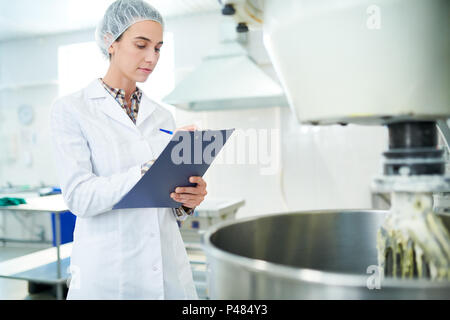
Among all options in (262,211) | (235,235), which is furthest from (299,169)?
(235,235)

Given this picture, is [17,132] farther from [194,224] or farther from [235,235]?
[235,235]

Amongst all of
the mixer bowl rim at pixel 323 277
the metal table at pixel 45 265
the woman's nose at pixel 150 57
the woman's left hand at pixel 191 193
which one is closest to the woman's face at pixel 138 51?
the woman's nose at pixel 150 57

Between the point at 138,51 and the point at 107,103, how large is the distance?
17cm

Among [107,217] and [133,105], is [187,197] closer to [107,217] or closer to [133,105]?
[107,217]

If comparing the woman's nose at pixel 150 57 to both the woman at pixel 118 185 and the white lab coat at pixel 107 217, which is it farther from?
the white lab coat at pixel 107 217

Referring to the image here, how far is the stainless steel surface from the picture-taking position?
12.0 inches

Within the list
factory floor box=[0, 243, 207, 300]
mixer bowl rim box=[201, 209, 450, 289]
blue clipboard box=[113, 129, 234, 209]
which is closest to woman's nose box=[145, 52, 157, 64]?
blue clipboard box=[113, 129, 234, 209]

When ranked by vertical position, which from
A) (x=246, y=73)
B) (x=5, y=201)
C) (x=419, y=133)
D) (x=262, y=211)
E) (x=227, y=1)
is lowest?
(x=262, y=211)

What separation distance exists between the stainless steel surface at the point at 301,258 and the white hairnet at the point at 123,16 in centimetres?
79

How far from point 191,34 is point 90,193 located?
3070 millimetres

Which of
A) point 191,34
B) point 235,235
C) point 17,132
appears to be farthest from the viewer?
point 17,132

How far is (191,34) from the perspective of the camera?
12.0 ft

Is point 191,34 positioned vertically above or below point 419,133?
above

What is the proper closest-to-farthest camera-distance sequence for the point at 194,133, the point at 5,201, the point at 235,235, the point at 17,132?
the point at 235,235 < the point at 194,133 < the point at 5,201 < the point at 17,132
